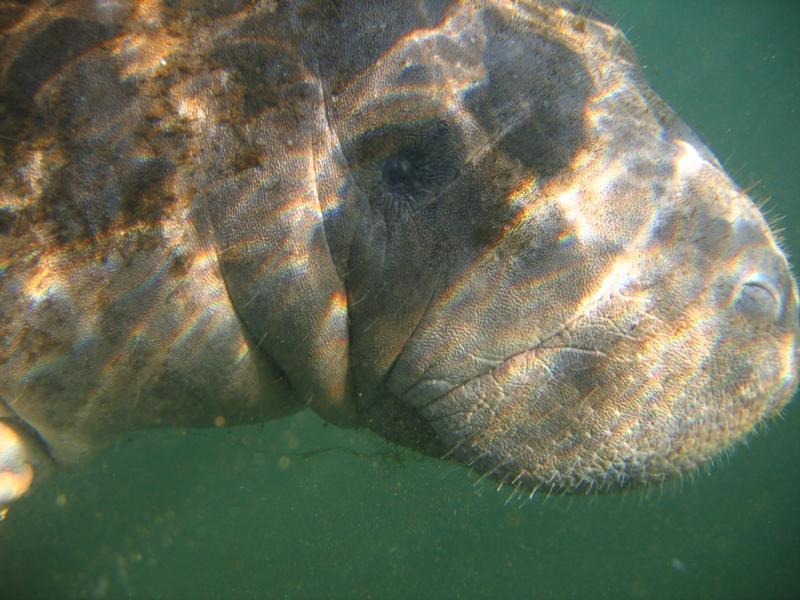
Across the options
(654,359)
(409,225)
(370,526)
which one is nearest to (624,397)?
(654,359)

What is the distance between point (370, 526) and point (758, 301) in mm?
15548

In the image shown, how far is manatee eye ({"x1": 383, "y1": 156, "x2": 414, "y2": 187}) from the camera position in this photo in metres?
2.15

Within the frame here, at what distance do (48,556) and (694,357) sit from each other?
39.0 ft

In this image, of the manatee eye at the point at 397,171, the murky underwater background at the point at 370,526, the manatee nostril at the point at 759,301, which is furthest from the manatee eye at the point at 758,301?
the manatee eye at the point at 397,171

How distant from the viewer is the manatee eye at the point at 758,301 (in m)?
1.89

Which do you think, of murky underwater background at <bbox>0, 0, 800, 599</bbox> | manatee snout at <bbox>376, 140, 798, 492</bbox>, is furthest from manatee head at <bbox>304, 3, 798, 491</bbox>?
murky underwater background at <bbox>0, 0, 800, 599</bbox>

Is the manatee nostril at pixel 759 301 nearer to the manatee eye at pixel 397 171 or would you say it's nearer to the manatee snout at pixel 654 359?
the manatee snout at pixel 654 359

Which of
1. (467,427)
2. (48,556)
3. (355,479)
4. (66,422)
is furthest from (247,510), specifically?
(467,427)

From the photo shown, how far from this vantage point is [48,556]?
9953 mm

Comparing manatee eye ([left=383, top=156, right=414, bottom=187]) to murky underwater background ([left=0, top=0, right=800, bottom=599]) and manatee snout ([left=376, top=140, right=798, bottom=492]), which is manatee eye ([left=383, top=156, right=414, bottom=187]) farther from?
murky underwater background ([left=0, top=0, right=800, bottom=599])

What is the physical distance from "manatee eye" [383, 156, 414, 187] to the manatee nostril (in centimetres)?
127

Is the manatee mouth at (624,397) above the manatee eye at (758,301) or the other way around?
the other way around

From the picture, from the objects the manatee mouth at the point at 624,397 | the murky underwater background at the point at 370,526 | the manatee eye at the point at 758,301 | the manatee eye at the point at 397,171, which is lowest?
the murky underwater background at the point at 370,526

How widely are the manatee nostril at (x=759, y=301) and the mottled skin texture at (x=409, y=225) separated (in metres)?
0.01
